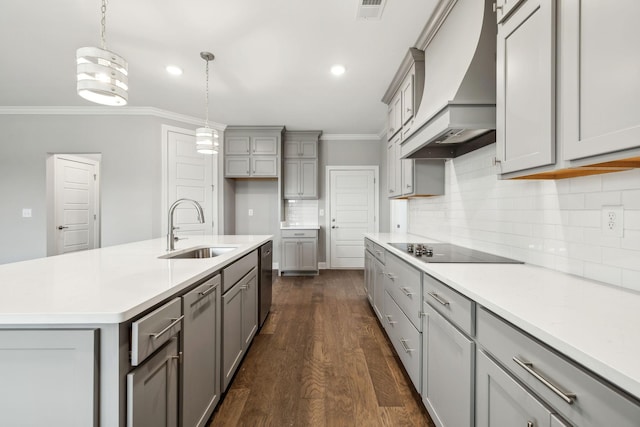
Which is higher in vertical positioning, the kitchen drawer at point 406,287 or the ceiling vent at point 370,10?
the ceiling vent at point 370,10

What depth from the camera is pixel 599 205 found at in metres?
1.22

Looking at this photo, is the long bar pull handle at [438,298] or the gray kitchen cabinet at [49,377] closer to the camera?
the gray kitchen cabinet at [49,377]

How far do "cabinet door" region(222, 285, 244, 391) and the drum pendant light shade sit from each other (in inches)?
50.3

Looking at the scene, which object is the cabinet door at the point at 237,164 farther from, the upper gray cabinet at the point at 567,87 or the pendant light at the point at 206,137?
the upper gray cabinet at the point at 567,87

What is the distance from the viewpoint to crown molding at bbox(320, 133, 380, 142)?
5.49 metres

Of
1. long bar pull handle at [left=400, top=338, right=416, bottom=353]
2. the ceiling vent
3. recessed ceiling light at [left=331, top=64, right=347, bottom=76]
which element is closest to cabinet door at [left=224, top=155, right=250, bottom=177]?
recessed ceiling light at [left=331, top=64, right=347, bottom=76]

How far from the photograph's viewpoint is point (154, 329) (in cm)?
99

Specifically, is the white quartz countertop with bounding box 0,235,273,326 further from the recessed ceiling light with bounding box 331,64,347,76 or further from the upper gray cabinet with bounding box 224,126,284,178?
the upper gray cabinet with bounding box 224,126,284,178

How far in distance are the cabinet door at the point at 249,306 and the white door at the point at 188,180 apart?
2.46 metres

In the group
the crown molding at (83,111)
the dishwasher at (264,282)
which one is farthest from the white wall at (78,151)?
the dishwasher at (264,282)

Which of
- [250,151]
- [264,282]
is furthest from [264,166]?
[264,282]

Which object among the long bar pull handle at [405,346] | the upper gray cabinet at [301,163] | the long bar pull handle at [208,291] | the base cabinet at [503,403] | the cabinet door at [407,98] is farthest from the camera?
the upper gray cabinet at [301,163]

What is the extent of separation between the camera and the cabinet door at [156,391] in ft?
2.93

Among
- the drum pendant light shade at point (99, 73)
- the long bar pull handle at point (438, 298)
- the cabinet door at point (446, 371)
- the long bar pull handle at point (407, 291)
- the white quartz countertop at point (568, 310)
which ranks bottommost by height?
the cabinet door at point (446, 371)
